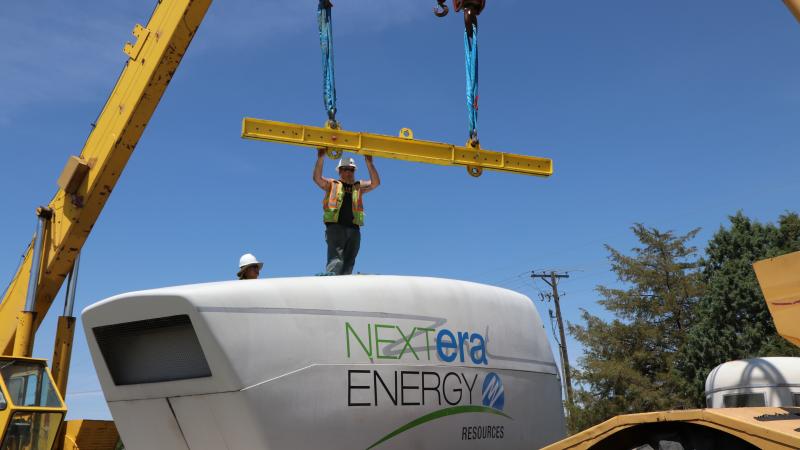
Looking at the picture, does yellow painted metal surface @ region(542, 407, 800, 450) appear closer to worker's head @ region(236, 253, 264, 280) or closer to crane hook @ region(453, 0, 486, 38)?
worker's head @ region(236, 253, 264, 280)

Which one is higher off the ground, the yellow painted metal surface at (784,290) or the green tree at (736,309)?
the green tree at (736,309)

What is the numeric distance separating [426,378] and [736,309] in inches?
1162

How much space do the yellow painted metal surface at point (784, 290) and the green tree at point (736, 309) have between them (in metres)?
25.3

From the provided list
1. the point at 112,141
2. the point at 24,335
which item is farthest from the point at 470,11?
the point at 24,335

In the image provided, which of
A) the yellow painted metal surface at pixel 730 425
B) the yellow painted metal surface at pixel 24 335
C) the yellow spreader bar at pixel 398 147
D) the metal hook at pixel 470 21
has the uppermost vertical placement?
the metal hook at pixel 470 21

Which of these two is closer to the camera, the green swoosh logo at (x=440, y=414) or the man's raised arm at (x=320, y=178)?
the green swoosh logo at (x=440, y=414)

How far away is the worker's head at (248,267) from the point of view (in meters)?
6.98

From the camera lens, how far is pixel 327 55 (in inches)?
319

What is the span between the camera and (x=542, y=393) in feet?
20.8

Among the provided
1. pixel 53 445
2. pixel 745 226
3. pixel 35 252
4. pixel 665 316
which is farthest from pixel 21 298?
pixel 665 316

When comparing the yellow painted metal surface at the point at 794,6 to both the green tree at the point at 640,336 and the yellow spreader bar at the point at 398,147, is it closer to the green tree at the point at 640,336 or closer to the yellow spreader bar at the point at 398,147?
the yellow spreader bar at the point at 398,147

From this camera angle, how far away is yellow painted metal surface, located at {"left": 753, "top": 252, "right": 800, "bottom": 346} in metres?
5.20

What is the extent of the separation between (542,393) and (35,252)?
9.30 metres

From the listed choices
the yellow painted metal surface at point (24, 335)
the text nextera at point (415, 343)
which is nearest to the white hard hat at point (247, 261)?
the text nextera at point (415, 343)
